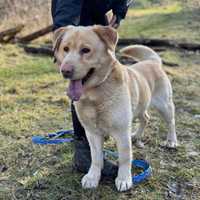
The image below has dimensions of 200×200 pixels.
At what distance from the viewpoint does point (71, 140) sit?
418 cm

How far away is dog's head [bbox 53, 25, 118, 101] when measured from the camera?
2740mm

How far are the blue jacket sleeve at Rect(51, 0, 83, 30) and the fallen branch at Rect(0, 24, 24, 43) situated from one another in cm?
583

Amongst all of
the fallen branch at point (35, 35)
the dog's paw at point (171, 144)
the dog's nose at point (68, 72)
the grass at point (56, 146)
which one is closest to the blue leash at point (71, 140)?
the grass at point (56, 146)

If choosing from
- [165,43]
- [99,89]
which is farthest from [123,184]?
[165,43]

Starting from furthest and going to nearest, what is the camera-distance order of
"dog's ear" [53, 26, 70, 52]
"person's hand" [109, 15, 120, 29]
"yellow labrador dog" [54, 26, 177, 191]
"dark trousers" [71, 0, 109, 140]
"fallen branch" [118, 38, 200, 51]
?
"fallen branch" [118, 38, 200, 51] → "person's hand" [109, 15, 120, 29] → "dark trousers" [71, 0, 109, 140] → "dog's ear" [53, 26, 70, 52] → "yellow labrador dog" [54, 26, 177, 191]

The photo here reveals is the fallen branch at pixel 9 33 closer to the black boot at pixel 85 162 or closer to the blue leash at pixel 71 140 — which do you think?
the blue leash at pixel 71 140

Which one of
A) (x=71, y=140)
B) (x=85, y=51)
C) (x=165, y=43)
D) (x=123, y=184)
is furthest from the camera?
(x=165, y=43)

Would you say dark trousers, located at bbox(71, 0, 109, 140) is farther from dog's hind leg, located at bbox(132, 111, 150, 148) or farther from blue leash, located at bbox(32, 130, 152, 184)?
dog's hind leg, located at bbox(132, 111, 150, 148)

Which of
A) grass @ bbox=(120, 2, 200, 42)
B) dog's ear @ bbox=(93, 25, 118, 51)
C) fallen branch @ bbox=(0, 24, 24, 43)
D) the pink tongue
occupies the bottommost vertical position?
grass @ bbox=(120, 2, 200, 42)

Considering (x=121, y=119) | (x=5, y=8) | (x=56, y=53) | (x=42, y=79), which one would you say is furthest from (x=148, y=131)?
(x=5, y=8)

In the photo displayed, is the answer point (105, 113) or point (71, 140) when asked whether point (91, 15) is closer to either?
point (105, 113)

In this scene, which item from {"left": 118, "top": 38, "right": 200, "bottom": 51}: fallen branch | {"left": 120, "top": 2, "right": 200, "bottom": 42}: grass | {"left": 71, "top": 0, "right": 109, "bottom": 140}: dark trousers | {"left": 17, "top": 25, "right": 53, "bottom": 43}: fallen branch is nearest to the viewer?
{"left": 71, "top": 0, "right": 109, "bottom": 140}: dark trousers

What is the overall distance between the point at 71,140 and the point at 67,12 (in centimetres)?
155

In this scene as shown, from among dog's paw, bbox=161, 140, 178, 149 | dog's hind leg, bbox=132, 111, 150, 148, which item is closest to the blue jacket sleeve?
dog's hind leg, bbox=132, 111, 150, 148
